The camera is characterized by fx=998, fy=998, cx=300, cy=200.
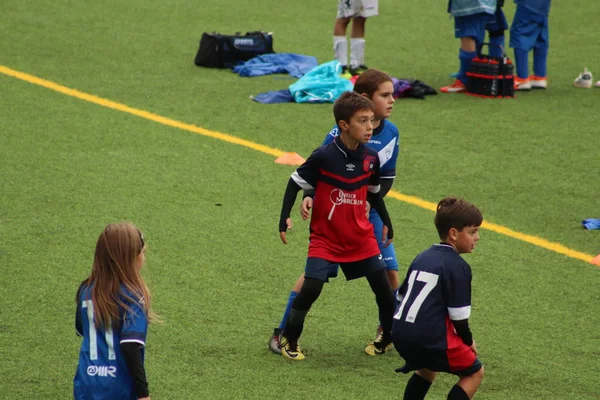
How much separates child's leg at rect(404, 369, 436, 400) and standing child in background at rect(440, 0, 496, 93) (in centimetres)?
791

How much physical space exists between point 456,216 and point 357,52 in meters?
8.70

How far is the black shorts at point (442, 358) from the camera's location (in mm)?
4504

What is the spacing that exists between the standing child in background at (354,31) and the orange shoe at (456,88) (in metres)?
1.16

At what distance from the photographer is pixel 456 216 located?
4.50 meters

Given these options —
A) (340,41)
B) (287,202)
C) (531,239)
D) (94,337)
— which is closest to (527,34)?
(340,41)

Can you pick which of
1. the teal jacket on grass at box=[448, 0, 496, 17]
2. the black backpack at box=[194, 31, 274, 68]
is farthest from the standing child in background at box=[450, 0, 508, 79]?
the black backpack at box=[194, 31, 274, 68]

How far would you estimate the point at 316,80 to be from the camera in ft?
38.9

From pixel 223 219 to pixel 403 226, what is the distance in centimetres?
144

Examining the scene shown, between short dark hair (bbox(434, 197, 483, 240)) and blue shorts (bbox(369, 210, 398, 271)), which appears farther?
blue shorts (bbox(369, 210, 398, 271))

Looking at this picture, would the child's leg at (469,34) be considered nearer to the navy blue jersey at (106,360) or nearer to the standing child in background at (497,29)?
the standing child in background at (497,29)

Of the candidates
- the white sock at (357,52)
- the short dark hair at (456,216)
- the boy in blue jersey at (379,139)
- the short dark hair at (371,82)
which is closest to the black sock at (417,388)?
the short dark hair at (456,216)

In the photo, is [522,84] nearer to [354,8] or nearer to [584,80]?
[584,80]

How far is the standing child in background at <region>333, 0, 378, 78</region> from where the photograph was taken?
12797 millimetres

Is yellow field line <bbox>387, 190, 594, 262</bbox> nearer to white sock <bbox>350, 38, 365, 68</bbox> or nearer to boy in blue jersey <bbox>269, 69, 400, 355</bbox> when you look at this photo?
boy in blue jersey <bbox>269, 69, 400, 355</bbox>
